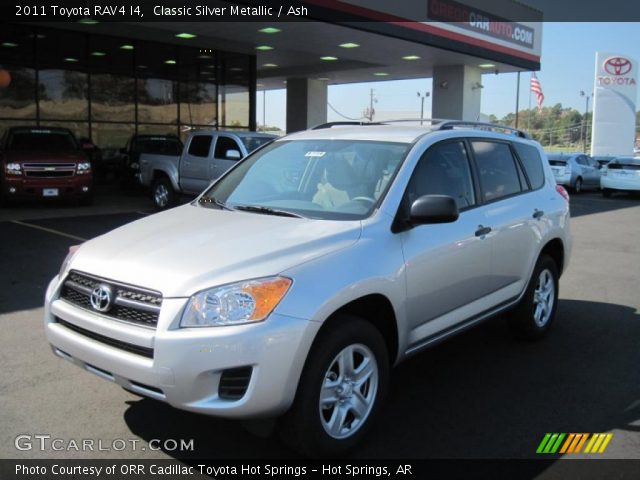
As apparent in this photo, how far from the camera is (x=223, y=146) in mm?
13617

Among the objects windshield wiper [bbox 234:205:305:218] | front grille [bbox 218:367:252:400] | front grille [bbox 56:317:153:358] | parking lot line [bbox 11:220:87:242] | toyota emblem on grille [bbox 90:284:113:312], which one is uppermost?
windshield wiper [bbox 234:205:305:218]

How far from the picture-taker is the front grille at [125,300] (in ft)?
10.3

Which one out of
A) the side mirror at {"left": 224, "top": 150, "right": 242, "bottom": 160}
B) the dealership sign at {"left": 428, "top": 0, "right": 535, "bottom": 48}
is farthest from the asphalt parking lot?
the dealership sign at {"left": 428, "top": 0, "right": 535, "bottom": 48}

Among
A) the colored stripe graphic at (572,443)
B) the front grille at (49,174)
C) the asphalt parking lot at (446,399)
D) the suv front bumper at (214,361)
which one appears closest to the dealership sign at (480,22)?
the front grille at (49,174)

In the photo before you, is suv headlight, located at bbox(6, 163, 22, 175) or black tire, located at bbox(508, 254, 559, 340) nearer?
black tire, located at bbox(508, 254, 559, 340)

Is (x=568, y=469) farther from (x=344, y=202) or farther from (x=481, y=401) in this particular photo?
(x=344, y=202)

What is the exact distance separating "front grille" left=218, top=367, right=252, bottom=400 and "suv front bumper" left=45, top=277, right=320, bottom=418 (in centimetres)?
2

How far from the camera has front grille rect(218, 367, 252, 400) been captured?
303cm

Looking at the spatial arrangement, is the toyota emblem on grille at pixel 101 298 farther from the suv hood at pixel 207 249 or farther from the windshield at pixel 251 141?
the windshield at pixel 251 141

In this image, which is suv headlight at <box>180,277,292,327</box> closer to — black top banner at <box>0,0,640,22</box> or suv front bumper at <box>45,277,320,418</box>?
suv front bumper at <box>45,277,320,418</box>

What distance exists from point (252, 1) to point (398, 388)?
10664 millimetres

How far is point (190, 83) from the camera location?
885 inches

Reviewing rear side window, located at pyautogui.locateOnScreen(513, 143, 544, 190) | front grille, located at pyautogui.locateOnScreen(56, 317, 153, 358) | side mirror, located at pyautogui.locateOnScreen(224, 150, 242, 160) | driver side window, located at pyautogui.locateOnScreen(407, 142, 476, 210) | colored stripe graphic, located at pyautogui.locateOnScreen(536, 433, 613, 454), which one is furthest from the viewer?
side mirror, located at pyautogui.locateOnScreen(224, 150, 242, 160)

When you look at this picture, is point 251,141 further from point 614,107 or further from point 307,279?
point 614,107
